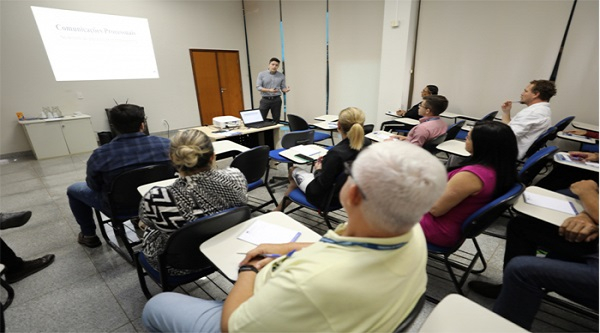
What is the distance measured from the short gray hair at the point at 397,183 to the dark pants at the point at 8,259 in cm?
256

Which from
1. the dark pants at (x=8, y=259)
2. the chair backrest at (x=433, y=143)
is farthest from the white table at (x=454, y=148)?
the dark pants at (x=8, y=259)

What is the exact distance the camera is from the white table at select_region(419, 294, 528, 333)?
85cm

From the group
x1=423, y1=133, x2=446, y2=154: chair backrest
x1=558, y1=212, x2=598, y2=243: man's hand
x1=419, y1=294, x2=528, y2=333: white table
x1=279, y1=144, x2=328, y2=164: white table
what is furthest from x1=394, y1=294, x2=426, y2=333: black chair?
x1=423, y1=133, x2=446, y2=154: chair backrest

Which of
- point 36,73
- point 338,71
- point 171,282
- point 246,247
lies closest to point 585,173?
point 246,247

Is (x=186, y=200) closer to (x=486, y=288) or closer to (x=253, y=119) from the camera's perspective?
(x=486, y=288)

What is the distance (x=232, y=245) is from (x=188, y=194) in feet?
1.00

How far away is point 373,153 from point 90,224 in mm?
2647

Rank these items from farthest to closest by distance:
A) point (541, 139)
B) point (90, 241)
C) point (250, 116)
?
point (250, 116), point (541, 139), point (90, 241)

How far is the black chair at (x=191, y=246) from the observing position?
1.16 m

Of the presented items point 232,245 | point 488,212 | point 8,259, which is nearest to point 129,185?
point 8,259

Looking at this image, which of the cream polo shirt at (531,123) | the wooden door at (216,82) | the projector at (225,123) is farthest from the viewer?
the wooden door at (216,82)

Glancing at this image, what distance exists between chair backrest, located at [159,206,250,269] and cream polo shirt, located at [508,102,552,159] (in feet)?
10.4

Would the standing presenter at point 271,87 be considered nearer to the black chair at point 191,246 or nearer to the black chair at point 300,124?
the black chair at point 300,124

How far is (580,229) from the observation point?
124cm
